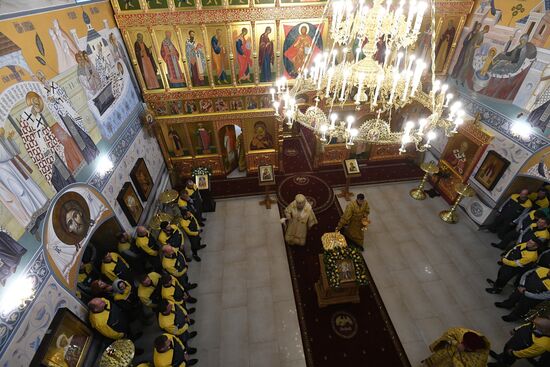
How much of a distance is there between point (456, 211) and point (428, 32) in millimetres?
6036

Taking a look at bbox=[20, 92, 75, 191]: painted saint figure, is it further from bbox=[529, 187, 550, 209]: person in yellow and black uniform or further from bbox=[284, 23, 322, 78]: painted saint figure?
bbox=[529, 187, 550, 209]: person in yellow and black uniform

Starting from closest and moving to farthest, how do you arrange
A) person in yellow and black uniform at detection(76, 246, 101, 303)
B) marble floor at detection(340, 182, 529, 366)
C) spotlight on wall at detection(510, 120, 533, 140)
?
person in yellow and black uniform at detection(76, 246, 101, 303) → marble floor at detection(340, 182, 529, 366) → spotlight on wall at detection(510, 120, 533, 140)

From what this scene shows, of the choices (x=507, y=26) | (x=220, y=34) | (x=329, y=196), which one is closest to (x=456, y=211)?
(x=329, y=196)

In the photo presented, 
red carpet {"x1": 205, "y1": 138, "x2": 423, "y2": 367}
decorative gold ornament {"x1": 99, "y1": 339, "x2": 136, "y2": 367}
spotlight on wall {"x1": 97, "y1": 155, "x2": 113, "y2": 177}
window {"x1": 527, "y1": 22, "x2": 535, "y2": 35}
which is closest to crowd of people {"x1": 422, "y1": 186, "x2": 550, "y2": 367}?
red carpet {"x1": 205, "y1": 138, "x2": 423, "y2": 367}

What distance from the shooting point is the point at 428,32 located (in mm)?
8883

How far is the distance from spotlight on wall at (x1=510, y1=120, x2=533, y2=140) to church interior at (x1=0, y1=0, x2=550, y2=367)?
0.12 ft

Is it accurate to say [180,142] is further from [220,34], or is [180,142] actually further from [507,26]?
[507,26]

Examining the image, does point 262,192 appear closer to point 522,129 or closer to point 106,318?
point 106,318

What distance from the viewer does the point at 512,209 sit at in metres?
7.61

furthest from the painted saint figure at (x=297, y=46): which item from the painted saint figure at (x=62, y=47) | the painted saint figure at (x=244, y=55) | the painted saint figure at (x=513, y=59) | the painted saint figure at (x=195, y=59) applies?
the painted saint figure at (x=62, y=47)

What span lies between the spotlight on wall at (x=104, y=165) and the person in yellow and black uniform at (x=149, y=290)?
256cm

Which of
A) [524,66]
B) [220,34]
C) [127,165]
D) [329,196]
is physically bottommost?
[329,196]

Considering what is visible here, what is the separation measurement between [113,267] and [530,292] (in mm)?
9060

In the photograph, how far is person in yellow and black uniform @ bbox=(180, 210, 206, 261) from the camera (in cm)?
735
